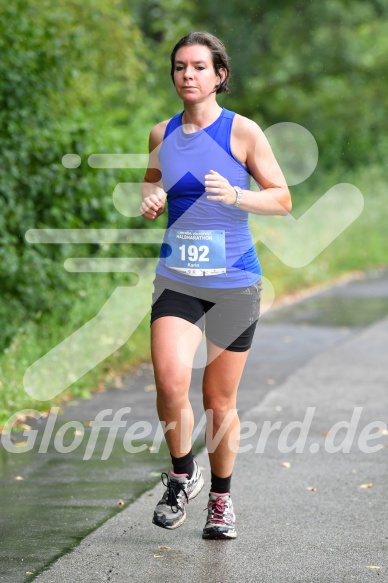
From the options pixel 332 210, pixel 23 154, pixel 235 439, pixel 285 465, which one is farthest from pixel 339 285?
pixel 235 439

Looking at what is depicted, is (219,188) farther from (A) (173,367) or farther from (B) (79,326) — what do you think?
(B) (79,326)

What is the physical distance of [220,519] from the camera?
5.33m

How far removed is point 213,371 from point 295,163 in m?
20.9

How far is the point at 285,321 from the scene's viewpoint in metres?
13.9

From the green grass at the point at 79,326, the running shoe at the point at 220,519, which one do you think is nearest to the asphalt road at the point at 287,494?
the running shoe at the point at 220,519

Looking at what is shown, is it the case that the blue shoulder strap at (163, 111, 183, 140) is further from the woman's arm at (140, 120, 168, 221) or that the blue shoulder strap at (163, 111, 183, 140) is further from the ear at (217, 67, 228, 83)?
the ear at (217, 67, 228, 83)

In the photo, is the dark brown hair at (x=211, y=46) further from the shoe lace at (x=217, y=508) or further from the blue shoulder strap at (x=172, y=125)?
the shoe lace at (x=217, y=508)

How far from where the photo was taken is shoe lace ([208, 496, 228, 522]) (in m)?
5.34

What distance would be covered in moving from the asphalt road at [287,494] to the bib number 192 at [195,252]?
1276 mm

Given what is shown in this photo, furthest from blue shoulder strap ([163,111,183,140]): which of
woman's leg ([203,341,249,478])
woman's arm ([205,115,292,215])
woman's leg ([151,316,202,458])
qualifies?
woman's leg ([203,341,249,478])

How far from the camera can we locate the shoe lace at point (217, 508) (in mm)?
5342

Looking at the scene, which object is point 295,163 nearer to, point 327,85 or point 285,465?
point 327,85

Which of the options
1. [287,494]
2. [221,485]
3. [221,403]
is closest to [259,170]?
[221,403]

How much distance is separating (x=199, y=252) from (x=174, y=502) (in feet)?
3.74
